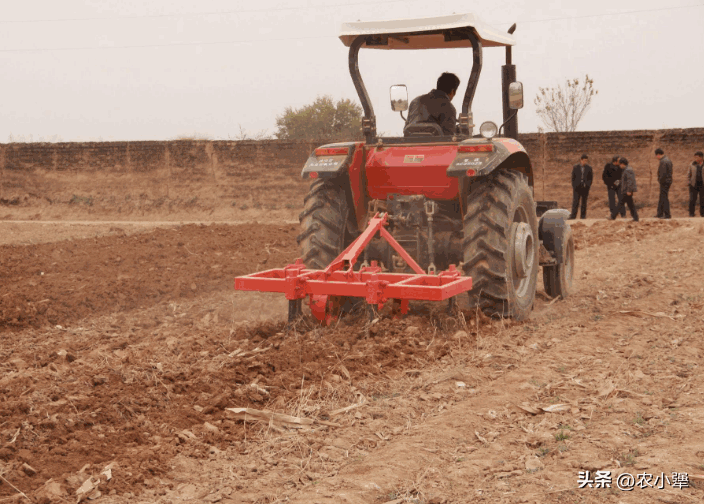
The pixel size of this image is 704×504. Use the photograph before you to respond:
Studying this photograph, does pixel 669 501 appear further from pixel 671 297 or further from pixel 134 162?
pixel 134 162

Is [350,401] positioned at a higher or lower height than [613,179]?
lower

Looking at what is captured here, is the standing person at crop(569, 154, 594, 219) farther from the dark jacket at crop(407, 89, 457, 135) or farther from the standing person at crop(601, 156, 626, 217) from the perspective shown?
the dark jacket at crop(407, 89, 457, 135)

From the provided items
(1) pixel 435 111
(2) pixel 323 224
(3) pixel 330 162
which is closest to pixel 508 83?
(1) pixel 435 111

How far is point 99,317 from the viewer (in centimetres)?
786

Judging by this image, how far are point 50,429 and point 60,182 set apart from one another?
20639 millimetres

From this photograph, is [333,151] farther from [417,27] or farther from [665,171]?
[665,171]

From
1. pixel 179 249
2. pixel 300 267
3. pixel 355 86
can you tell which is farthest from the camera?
pixel 179 249

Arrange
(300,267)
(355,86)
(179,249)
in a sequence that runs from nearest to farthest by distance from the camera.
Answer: (300,267), (355,86), (179,249)

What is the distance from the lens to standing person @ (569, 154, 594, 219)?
17.8 meters

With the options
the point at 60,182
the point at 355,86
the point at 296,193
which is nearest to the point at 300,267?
the point at 355,86

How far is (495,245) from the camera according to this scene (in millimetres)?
6074

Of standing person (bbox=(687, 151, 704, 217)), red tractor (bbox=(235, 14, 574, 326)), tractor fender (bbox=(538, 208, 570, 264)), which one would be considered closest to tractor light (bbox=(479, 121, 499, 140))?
red tractor (bbox=(235, 14, 574, 326))

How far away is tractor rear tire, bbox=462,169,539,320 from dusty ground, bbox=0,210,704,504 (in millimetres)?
182

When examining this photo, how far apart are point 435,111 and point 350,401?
10.2 feet
